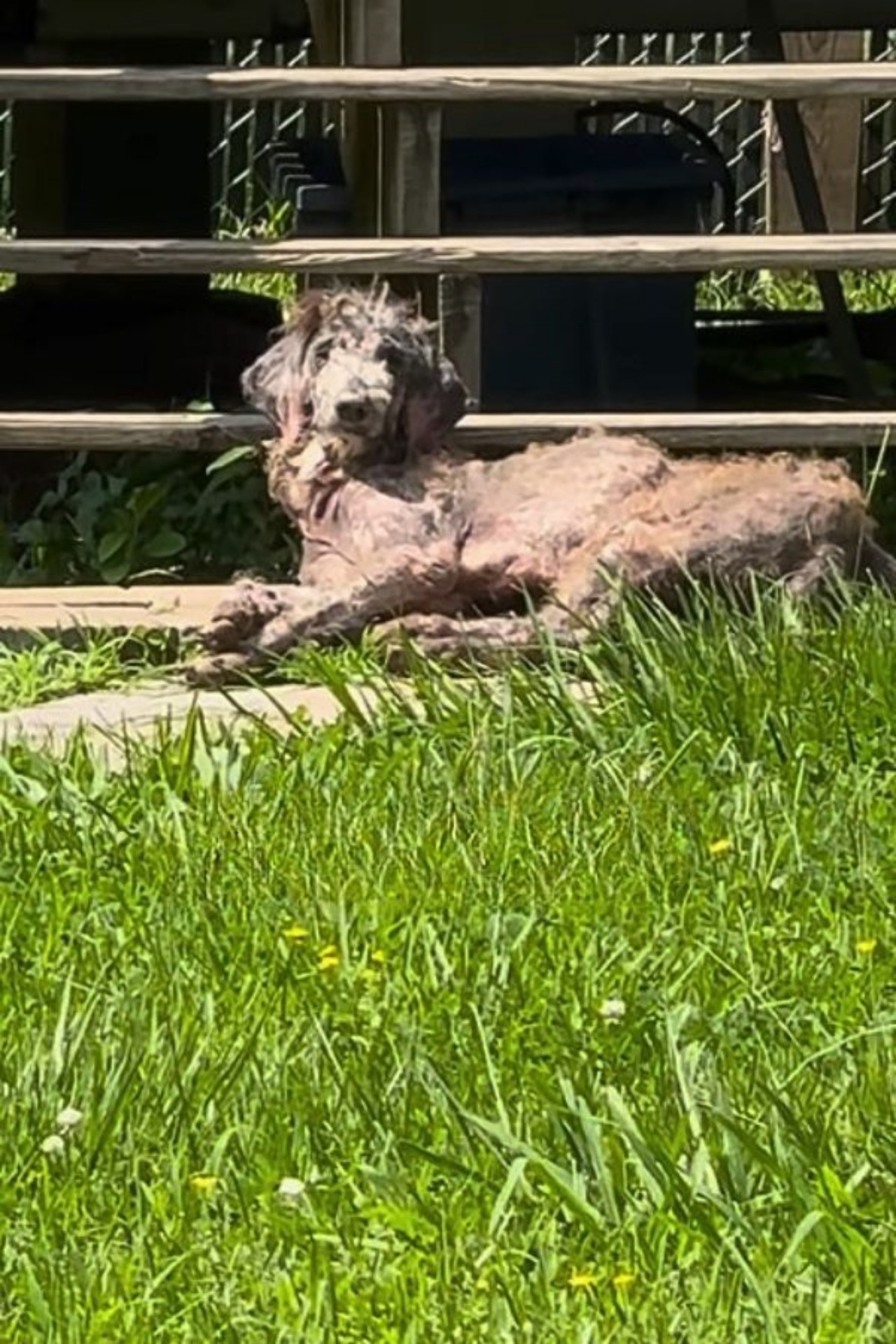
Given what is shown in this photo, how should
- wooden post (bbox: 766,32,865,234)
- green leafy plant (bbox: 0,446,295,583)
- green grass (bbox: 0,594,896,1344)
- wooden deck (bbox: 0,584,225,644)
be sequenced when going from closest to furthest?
green grass (bbox: 0,594,896,1344) → wooden deck (bbox: 0,584,225,644) → green leafy plant (bbox: 0,446,295,583) → wooden post (bbox: 766,32,865,234)

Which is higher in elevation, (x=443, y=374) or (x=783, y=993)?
(x=443, y=374)

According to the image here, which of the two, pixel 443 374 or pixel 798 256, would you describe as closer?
pixel 443 374

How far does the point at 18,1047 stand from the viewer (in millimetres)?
3303

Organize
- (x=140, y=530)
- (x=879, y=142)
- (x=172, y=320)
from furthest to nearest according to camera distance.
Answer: (x=879, y=142) → (x=172, y=320) → (x=140, y=530)

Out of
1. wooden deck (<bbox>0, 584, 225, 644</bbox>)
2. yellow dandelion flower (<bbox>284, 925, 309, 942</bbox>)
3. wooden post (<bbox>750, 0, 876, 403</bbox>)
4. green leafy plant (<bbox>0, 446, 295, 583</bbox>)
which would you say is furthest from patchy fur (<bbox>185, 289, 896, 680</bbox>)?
wooden post (<bbox>750, 0, 876, 403</bbox>)

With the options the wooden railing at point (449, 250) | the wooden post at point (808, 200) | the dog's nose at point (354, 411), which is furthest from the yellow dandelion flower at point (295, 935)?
the wooden post at point (808, 200)

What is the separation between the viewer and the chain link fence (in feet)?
49.7

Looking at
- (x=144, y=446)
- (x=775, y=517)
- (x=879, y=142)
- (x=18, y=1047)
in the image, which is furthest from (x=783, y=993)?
(x=879, y=142)

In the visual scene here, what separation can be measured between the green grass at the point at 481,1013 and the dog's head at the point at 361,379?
0.93 meters

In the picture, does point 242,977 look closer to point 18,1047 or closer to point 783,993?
point 18,1047

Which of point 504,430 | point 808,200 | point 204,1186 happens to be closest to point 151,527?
point 504,430

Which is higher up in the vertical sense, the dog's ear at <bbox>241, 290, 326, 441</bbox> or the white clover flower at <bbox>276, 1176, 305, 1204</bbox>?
the dog's ear at <bbox>241, 290, 326, 441</bbox>

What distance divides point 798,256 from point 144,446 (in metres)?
1.55

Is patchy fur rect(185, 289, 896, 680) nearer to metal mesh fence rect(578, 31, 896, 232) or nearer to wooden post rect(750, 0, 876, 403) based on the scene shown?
wooden post rect(750, 0, 876, 403)
